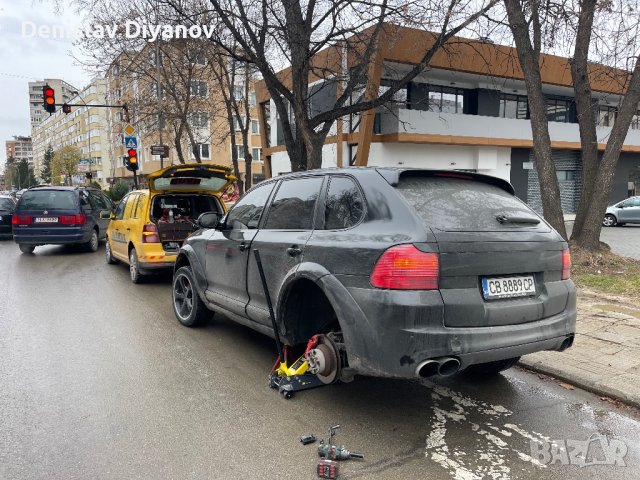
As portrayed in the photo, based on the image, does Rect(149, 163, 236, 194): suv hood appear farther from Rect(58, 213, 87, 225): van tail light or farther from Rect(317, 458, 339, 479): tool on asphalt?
Rect(317, 458, 339, 479): tool on asphalt

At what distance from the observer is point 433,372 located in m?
3.10

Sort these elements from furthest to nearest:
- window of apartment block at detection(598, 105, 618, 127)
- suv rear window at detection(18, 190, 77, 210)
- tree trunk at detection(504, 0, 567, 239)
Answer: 1. window of apartment block at detection(598, 105, 618, 127)
2. suv rear window at detection(18, 190, 77, 210)
3. tree trunk at detection(504, 0, 567, 239)

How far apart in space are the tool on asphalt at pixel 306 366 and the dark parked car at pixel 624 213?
828 inches

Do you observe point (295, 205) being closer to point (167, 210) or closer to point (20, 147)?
point (167, 210)

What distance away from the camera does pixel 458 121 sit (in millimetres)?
21031

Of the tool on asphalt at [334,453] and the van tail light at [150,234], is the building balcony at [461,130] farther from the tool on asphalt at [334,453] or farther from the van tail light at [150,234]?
the tool on asphalt at [334,453]

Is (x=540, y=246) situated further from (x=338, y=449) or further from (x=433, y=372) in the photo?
(x=338, y=449)

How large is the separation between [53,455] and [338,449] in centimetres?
178

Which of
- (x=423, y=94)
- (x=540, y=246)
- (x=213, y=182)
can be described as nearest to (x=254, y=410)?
(x=540, y=246)

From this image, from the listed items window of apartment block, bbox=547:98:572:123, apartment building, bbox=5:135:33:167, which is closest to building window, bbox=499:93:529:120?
window of apartment block, bbox=547:98:572:123

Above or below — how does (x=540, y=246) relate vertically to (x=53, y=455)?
above

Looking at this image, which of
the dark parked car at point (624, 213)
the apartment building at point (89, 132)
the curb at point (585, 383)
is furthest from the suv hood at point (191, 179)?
the apartment building at point (89, 132)

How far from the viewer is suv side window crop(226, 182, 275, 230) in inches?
188

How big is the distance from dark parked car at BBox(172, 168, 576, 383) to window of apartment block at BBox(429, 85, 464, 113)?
18459 millimetres
